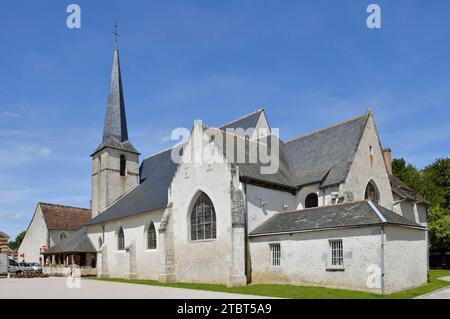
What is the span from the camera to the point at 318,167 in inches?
1003

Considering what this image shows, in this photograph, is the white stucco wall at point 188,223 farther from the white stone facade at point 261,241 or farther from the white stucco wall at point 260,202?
the white stucco wall at point 260,202

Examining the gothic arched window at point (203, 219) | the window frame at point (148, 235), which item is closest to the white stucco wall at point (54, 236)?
the window frame at point (148, 235)

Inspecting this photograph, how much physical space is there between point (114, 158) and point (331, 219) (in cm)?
2590

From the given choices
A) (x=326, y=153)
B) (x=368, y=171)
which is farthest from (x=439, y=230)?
(x=326, y=153)

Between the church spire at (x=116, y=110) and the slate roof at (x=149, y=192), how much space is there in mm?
4052

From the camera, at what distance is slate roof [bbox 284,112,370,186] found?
23906 mm

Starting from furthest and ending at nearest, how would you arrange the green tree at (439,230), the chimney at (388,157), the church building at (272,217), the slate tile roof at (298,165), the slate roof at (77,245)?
the slate roof at (77,245) < the chimney at (388,157) < the green tree at (439,230) < the slate tile roof at (298,165) < the church building at (272,217)

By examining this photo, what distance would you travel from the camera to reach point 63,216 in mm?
48375

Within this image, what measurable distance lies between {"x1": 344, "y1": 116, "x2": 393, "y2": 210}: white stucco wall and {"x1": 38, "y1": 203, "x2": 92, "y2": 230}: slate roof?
3392 centimetres

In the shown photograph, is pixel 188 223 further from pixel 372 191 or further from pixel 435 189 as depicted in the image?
pixel 435 189

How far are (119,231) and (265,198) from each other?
15.6 m

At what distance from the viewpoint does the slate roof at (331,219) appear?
1762cm
